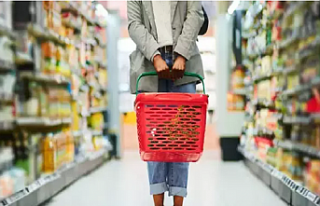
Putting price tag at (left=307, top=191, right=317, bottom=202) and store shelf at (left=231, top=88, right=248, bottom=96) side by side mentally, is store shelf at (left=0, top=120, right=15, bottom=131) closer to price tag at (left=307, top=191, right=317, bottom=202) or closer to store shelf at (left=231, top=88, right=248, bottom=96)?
price tag at (left=307, top=191, right=317, bottom=202)

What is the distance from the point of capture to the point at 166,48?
7.36ft

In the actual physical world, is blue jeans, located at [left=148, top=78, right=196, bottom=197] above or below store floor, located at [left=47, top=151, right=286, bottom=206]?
above

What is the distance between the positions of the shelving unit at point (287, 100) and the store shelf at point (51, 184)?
5.58ft

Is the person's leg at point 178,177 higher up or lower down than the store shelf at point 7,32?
lower down

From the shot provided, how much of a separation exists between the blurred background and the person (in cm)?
63

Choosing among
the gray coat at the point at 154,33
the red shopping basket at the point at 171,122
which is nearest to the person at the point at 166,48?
the gray coat at the point at 154,33

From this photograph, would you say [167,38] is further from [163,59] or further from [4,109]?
[4,109]

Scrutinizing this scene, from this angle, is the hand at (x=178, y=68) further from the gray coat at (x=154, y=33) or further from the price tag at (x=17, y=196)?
the price tag at (x=17, y=196)

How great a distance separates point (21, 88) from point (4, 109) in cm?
41

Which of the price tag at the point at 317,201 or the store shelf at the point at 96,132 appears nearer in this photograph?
the price tag at the point at 317,201

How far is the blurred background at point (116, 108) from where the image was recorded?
7.74ft

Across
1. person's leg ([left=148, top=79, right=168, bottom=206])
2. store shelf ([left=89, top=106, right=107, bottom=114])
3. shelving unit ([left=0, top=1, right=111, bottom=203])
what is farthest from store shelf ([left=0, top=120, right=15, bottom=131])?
store shelf ([left=89, top=106, right=107, bottom=114])

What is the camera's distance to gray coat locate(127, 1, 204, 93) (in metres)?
2.18

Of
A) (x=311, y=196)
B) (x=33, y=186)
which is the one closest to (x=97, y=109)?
(x=33, y=186)
